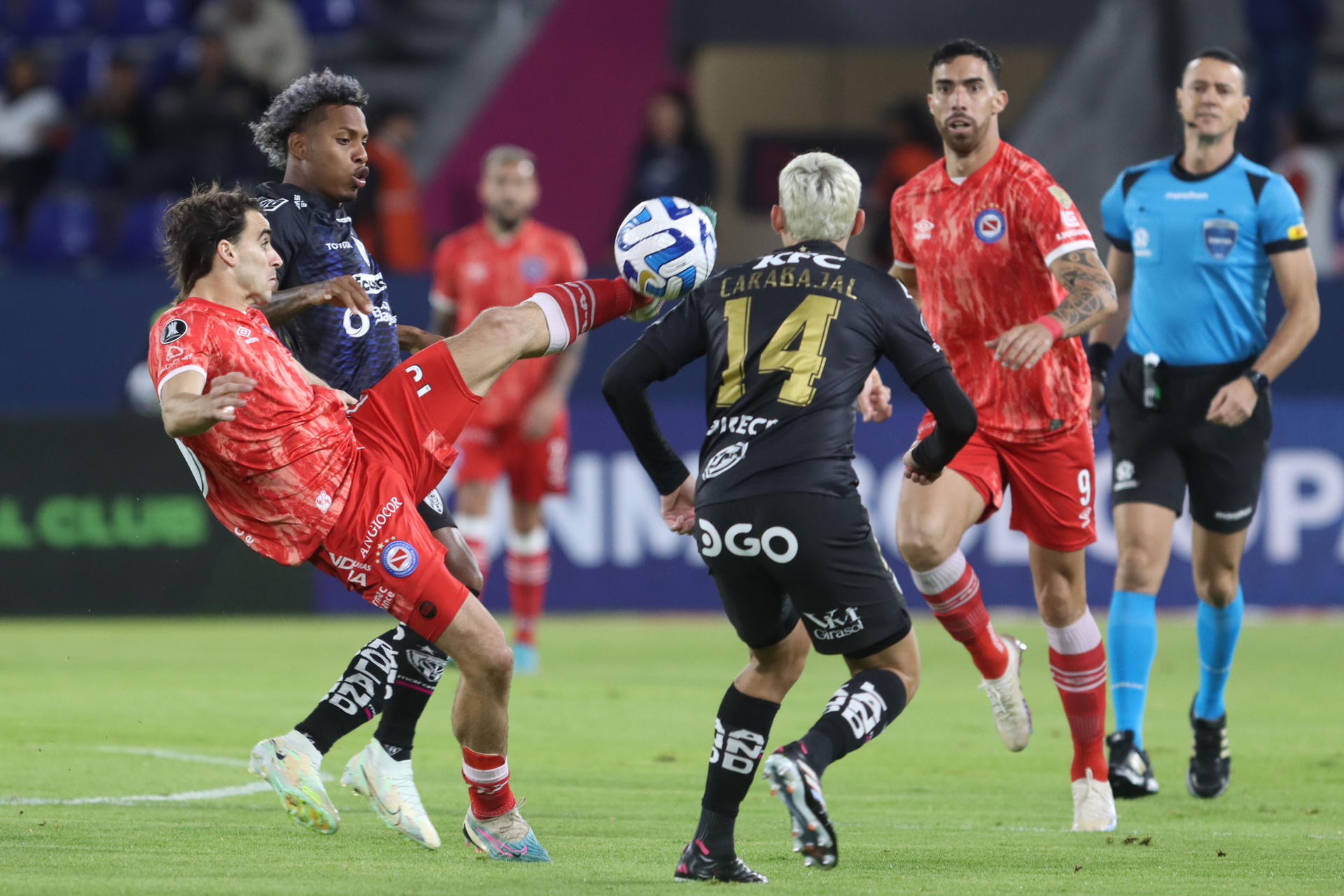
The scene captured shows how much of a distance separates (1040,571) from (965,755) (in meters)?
1.63

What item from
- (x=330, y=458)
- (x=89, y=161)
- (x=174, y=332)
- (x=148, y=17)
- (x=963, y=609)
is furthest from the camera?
(x=148, y=17)

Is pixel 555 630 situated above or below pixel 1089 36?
below

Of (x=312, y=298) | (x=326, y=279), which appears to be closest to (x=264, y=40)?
(x=326, y=279)

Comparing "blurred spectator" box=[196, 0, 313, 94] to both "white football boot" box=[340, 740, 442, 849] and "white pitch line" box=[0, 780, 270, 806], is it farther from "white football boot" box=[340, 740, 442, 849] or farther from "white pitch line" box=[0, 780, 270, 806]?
"white football boot" box=[340, 740, 442, 849]

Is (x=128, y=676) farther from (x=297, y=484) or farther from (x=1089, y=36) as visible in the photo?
(x=1089, y=36)

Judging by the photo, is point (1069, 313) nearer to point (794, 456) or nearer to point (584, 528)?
point (794, 456)

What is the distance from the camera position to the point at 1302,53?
54.2ft

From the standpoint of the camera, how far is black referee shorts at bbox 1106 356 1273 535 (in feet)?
24.7

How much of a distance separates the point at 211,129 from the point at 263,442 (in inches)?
481

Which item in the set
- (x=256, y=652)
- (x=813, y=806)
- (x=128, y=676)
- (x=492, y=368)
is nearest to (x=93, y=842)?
(x=492, y=368)

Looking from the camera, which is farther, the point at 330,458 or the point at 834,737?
the point at 330,458

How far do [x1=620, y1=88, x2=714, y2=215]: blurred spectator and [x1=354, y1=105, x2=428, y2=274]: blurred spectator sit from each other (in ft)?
6.18

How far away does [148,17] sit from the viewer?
65.3 feet

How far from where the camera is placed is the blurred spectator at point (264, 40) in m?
17.8
